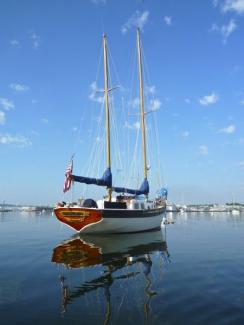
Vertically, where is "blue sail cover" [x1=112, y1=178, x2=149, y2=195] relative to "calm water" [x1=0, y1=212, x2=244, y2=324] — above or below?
above

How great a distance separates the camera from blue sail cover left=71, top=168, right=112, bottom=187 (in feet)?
125

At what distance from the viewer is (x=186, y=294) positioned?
13188mm

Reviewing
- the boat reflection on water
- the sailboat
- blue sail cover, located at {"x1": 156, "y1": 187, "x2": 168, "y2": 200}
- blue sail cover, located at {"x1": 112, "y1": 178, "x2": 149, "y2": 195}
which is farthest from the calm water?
blue sail cover, located at {"x1": 156, "y1": 187, "x2": 168, "y2": 200}

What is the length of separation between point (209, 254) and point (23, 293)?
1653 cm

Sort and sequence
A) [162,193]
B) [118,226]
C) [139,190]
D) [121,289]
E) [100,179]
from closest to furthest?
[121,289] < [118,226] < [100,179] < [139,190] < [162,193]

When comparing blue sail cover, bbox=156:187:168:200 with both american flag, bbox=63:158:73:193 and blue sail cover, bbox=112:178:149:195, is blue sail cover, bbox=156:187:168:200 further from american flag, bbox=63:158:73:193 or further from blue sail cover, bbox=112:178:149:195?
american flag, bbox=63:158:73:193

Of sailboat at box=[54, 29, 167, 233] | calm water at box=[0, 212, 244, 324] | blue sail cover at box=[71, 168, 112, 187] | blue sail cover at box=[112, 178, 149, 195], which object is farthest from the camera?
blue sail cover at box=[112, 178, 149, 195]

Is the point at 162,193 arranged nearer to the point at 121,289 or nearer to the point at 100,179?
the point at 100,179

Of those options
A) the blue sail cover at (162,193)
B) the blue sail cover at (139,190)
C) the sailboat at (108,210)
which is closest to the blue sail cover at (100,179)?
the sailboat at (108,210)

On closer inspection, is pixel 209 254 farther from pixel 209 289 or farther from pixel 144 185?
pixel 144 185

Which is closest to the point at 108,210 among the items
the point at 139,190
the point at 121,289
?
the point at 139,190

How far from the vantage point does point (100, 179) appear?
40.6 metres

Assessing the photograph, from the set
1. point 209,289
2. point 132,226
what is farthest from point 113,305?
point 132,226

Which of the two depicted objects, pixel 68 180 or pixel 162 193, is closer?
pixel 68 180
